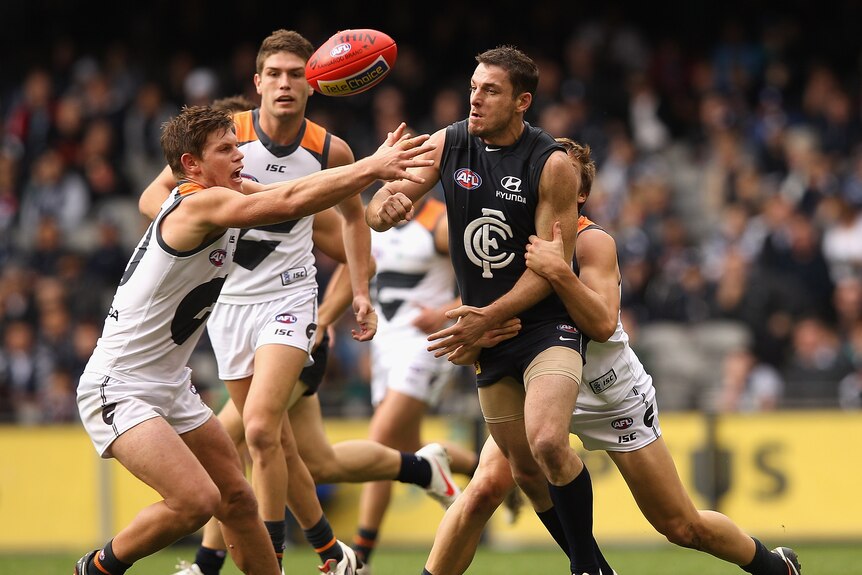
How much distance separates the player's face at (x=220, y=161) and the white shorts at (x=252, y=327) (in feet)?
4.10

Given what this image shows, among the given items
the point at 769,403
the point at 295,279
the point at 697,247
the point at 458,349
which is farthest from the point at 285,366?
the point at 697,247

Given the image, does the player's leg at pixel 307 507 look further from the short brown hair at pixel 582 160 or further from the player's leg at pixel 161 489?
the short brown hair at pixel 582 160

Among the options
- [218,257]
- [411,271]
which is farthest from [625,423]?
[411,271]

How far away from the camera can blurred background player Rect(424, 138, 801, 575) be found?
20.6ft

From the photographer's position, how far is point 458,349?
6.41 m

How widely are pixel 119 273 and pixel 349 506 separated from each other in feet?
16.1

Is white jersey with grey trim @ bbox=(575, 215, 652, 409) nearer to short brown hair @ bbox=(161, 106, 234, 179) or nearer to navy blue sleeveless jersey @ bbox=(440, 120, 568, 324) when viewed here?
navy blue sleeveless jersey @ bbox=(440, 120, 568, 324)

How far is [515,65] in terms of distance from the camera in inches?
252

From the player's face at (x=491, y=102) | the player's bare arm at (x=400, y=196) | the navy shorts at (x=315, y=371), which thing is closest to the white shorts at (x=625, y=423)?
the player's bare arm at (x=400, y=196)

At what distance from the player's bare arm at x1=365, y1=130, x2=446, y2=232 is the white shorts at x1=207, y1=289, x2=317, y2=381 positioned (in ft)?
3.93

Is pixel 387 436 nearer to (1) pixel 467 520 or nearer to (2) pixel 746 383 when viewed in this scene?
(1) pixel 467 520

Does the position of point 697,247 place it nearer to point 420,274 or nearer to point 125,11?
point 420,274

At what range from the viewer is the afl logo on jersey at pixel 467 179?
6.45m

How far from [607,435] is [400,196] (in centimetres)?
159
